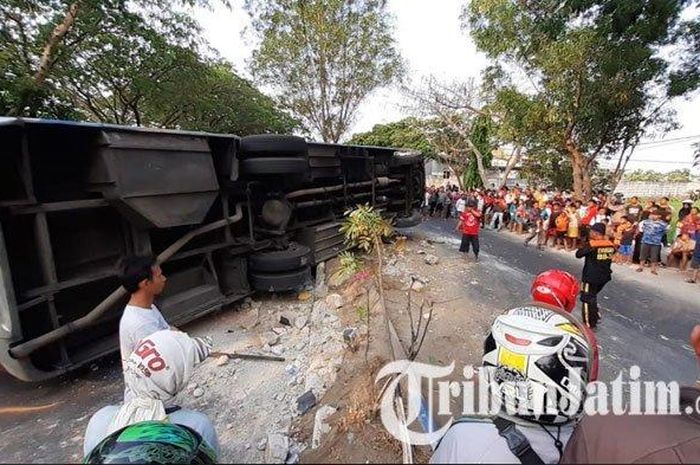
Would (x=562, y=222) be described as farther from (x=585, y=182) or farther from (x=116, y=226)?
(x=116, y=226)

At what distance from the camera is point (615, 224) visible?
832 cm

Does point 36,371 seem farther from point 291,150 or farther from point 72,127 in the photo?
point 291,150

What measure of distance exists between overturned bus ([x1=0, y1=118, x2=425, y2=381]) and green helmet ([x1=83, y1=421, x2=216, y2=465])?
2.05 m

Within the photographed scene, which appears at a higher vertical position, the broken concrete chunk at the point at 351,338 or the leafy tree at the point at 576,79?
the leafy tree at the point at 576,79

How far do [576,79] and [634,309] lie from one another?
811 cm

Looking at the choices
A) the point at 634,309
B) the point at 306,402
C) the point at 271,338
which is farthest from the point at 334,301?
the point at 634,309

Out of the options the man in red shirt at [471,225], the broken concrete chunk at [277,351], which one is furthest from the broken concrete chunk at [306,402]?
the man in red shirt at [471,225]

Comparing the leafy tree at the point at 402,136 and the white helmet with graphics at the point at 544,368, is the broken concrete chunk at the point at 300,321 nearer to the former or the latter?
the white helmet with graphics at the point at 544,368

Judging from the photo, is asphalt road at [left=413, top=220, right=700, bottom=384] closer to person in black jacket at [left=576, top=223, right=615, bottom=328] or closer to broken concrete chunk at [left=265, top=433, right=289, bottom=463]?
person in black jacket at [left=576, top=223, right=615, bottom=328]

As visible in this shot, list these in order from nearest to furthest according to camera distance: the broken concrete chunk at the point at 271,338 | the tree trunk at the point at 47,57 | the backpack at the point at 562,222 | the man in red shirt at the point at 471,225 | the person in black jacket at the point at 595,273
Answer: the broken concrete chunk at the point at 271,338 < the person in black jacket at the point at 595,273 < the tree trunk at the point at 47,57 < the man in red shirt at the point at 471,225 < the backpack at the point at 562,222

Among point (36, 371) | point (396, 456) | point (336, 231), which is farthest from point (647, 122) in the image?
point (36, 371)

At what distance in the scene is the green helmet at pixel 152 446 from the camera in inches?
52.0

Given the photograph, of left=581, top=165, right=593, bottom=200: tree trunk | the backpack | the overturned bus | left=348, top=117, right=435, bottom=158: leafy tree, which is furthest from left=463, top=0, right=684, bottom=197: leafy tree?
left=348, top=117, right=435, bottom=158: leafy tree

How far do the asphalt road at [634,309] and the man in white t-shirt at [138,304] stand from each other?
402 centimetres
